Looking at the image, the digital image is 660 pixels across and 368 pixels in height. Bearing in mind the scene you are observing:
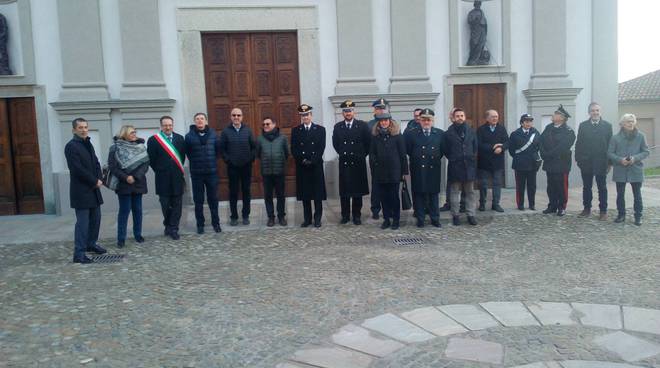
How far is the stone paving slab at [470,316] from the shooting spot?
436 centimetres

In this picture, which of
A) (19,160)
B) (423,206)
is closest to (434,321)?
(423,206)

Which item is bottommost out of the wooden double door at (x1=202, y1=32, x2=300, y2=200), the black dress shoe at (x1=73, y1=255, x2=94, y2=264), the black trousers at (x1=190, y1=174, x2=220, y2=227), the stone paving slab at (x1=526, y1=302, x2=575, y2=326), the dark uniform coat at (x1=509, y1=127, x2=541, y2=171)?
the stone paving slab at (x1=526, y1=302, x2=575, y2=326)

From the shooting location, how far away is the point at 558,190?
8.91m

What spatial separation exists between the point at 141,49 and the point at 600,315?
355 inches

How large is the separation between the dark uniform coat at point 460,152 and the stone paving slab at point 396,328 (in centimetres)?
417

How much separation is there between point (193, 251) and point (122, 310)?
2.29m

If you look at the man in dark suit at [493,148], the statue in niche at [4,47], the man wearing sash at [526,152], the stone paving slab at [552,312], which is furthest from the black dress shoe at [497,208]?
the statue in niche at [4,47]

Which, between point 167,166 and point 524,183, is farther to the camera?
point 524,183

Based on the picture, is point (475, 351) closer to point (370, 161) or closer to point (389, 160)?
point (389, 160)

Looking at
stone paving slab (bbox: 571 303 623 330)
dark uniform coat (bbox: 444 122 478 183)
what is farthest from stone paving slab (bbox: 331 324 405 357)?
dark uniform coat (bbox: 444 122 478 183)

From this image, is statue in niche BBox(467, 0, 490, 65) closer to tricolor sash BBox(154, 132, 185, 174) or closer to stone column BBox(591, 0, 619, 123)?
stone column BBox(591, 0, 619, 123)

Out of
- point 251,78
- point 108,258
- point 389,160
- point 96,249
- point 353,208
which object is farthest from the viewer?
point 251,78

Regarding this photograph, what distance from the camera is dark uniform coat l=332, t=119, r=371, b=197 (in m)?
8.41

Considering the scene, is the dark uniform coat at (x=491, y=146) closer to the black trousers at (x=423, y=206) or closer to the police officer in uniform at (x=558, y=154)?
the police officer in uniform at (x=558, y=154)
